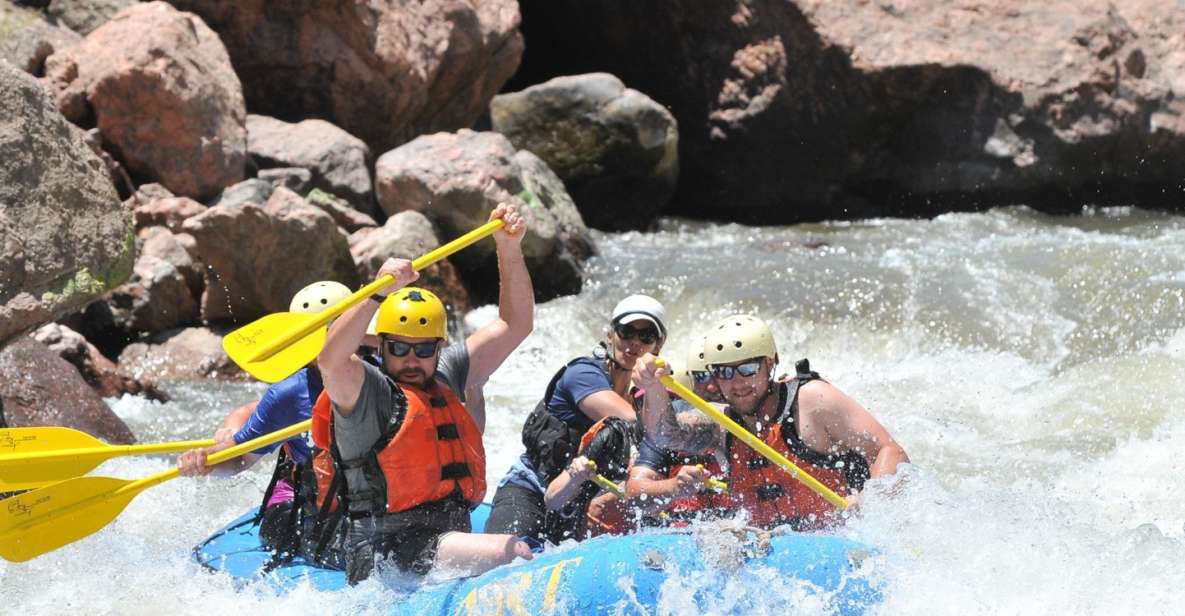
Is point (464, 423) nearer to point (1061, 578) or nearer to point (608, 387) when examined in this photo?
point (608, 387)

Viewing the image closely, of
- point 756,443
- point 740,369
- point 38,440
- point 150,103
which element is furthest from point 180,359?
point 756,443

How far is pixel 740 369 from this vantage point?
434cm

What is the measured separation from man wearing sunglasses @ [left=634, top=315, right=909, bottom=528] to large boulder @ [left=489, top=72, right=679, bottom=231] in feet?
23.7

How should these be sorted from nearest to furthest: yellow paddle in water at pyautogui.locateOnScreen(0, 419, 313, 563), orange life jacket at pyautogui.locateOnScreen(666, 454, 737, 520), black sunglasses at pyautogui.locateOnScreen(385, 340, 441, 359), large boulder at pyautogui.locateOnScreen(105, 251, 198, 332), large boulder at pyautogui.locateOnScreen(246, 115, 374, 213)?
black sunglasses at pyautogui.locateOnScreen(385, 340, 441, 359) → orange life jacket at pyautogui.locateOnScreen(666, 454, 737, 520) → yellow paddle in water at pyautogui.locateOnScreen(0, 419, 313, 563) → large boulder at pyautogui.locateOnScreen(105, 251, 198, 332) → large boulder at pyautogui.locateOnScreen(246, 115, 374, 213)

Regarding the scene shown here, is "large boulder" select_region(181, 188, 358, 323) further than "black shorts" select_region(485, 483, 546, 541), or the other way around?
"large boulder" select_region(181, 188, 358, 323)

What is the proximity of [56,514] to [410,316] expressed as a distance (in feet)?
4.66

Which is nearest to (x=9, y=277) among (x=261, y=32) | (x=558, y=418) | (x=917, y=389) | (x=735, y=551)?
(x=558, y=418)

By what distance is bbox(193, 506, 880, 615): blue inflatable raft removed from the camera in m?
3.94

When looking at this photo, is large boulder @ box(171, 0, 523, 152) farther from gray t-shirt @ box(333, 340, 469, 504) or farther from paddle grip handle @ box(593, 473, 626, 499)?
gray t-shirt @ box(333, 340, 469, 504)

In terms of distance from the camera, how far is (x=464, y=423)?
171 inches

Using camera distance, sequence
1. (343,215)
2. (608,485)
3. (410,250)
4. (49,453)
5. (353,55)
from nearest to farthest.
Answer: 1. (608,485)
2. (49,453)
3. (410,250)
4. (343,215)
5. (353,55)

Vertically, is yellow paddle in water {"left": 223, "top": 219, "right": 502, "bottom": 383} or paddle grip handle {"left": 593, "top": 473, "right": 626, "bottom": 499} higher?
yellow paddle in water {"left": 223, "top": 219, "right": 502, "bottom": 383}

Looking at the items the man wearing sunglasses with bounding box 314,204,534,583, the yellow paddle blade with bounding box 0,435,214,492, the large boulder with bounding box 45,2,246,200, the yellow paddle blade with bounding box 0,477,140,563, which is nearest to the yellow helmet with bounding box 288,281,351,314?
the yellow paddle blade with bounding box 0,435,214,492

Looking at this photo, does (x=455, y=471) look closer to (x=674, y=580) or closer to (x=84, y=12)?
(x=674, y=580)
